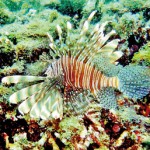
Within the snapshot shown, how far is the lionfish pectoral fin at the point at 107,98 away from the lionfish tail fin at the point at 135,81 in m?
0.21

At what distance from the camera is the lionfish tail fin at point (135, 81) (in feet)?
9.41

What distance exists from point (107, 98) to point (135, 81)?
1.34 feet

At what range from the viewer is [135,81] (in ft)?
9.45

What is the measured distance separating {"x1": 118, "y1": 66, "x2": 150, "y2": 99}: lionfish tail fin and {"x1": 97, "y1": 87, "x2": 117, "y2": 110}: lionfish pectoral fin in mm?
205

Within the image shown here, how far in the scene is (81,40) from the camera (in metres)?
3.13

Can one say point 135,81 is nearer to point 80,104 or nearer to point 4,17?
point 80,104

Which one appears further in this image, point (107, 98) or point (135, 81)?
point (107, 98)

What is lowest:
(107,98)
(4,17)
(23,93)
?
(107,98)

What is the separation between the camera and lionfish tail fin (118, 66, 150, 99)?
9.41ft

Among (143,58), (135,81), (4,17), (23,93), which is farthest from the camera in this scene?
(4,17)

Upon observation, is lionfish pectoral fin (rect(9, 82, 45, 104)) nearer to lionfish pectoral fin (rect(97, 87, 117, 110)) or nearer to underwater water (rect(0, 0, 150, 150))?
underwater water (rect(0, 0, 150, 150))

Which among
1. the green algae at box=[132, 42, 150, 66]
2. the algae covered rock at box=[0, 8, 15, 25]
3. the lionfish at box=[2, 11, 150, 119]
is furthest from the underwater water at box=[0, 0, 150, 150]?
the algae covered rock at box=[0, 8, 15, 25]

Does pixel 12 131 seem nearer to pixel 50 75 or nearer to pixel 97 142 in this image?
pixel 50 75

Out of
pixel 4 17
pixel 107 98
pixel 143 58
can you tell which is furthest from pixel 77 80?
pixel 4 17
